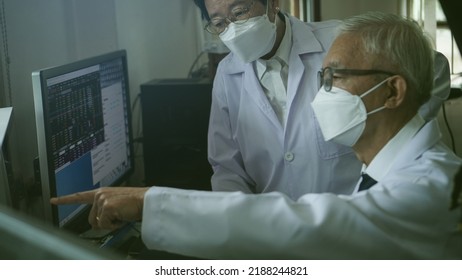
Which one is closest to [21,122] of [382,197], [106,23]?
[106,23]

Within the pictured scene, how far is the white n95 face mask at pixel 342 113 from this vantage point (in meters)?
0.99

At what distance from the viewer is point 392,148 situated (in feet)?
3.13

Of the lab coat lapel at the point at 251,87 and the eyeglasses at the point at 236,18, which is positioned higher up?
the eyeglasses at the point at 236,18

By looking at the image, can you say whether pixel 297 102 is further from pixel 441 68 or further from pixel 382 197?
pixel 382 197

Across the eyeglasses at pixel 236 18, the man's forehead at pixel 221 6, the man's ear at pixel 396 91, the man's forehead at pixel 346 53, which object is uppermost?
the man's forehead at pixel 221 6

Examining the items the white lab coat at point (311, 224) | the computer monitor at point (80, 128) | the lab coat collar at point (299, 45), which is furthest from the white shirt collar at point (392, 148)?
the computer monitor at point (80, 128)

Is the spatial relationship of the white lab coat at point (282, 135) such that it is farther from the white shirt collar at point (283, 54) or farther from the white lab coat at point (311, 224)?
the white lab coat at point (311, 224)

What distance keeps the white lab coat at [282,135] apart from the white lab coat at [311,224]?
52 cm

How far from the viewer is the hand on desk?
0.80 m

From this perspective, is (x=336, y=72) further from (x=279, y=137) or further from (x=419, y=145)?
(x=279, y=137)

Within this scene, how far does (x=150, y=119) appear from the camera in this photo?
182 centimetres

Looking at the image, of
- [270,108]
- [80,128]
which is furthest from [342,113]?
[80,128]

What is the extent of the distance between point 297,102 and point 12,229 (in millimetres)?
815

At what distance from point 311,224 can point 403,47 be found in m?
0.37
